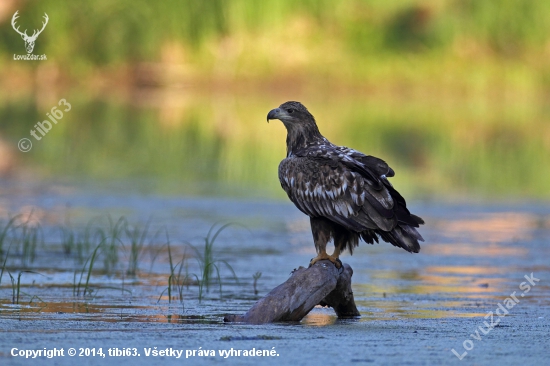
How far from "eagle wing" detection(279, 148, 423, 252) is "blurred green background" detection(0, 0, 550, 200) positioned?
→ 1341cm

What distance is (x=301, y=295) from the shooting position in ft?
18.8

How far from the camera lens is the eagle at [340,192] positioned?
19.2 ft

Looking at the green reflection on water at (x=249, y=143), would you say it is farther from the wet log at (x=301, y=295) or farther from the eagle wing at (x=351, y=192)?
the wet log at (x=301, y=295)

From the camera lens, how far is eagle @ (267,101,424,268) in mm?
5844

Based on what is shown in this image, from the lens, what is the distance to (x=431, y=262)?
862 cm

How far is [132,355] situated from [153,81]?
93.3 feet

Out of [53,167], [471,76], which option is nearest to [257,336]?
[53,167]

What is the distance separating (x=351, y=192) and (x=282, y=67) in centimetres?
2570

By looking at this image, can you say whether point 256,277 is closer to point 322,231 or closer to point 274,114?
point 322,231

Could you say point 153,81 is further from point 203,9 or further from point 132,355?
point 132,355

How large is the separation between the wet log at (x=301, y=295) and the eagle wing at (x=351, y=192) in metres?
0.29

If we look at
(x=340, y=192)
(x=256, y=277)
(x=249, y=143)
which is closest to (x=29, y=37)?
(x=249, y=143)

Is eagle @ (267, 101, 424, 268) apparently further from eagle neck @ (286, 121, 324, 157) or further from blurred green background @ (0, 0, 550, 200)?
blurred green background @ (0, 0, 550, 200)

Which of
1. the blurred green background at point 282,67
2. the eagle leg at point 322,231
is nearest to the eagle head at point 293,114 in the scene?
the eagle leg at point 322,231
